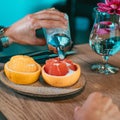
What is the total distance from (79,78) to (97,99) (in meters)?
0.18

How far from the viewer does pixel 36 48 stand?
49.5 inches

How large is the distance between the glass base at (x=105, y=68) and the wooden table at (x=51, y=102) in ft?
0.07

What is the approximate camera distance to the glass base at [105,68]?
898 mm

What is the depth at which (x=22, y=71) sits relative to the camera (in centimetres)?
74

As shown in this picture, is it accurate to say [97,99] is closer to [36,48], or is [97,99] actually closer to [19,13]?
[36,48]

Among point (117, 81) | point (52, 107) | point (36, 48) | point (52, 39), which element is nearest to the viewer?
point (52, 107)

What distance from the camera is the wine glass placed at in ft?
2.77

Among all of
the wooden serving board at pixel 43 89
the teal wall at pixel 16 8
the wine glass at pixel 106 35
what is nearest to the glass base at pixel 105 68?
the wine glass at pixel 106 35

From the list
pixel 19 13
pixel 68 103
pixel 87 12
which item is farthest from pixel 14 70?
pixel 87 12

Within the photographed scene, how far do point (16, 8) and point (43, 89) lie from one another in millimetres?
1432

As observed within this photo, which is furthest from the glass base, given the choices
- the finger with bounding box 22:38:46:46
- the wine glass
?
the finger with bounding box 22:38:46:46

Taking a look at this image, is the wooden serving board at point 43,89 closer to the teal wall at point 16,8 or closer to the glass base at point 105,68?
the glass base at point 105,68

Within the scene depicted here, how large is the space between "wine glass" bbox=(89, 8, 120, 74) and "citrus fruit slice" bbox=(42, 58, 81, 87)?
159 mm

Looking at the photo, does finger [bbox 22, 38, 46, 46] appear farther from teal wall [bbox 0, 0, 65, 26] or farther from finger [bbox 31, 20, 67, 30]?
teal wall [bbox 0, 0, 65, 26]
